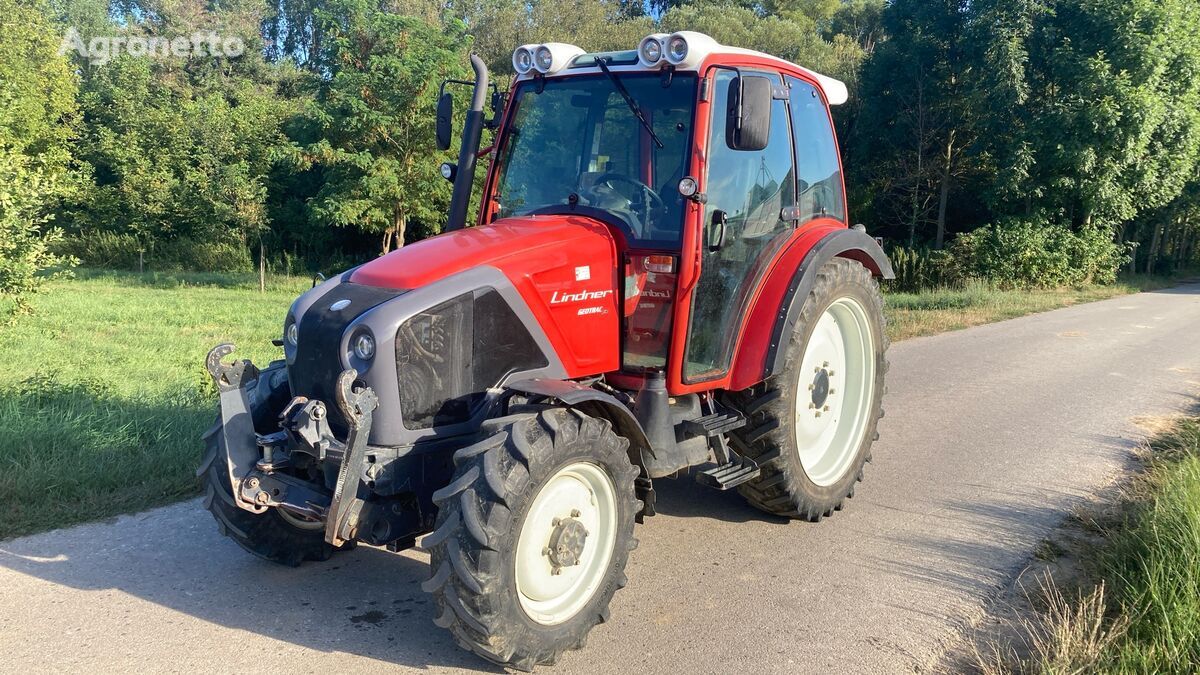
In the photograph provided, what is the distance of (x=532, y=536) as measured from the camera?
3.50 metres

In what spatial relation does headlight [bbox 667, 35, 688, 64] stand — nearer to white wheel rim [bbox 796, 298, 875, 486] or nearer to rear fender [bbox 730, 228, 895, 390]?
rear fender [bbox 730, 228, 895, 390]

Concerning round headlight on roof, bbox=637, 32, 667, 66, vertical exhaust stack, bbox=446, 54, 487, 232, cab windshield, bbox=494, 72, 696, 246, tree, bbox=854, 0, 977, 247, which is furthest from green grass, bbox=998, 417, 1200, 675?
tree, bbox=854, 0, 977, 247

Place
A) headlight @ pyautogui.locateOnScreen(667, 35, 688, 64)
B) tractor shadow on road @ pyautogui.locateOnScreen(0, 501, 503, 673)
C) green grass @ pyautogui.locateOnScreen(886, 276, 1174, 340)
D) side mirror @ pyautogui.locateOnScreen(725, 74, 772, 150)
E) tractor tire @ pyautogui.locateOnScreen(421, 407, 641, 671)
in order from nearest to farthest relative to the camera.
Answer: tractor tire @ pyautogui.locateOnScreen(421, 407, 641, 671)
tractor shadow on road @ pyautogui.locateOnScreen(0, 501, 503, 673)
side mirror @ pyautogui.locateOnScreen(725, 74, 772, 150)
headlight @ pyautogui.locateOnScreen(667, 35, 688, 64)
green grass @ pyautogui.locateOnScreen(886, 276, 1174, 340)

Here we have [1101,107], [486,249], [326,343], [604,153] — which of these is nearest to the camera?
[326,343]

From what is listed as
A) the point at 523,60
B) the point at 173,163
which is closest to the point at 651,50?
the point at 523,60

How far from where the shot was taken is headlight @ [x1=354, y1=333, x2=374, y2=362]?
3.46 meters

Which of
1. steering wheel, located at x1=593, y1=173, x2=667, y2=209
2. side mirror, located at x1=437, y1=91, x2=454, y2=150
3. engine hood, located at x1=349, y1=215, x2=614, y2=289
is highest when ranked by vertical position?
side mirror, located at x1=437, y1=91, x2=454, y2=150

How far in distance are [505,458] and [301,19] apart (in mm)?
57418

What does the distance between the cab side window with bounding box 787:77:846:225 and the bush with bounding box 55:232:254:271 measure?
27604mm

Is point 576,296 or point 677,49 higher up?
point 677,49

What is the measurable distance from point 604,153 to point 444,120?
944 millimetres

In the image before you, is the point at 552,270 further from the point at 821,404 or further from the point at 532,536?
the point at 821,404

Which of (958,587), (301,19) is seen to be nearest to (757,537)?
(958,587)

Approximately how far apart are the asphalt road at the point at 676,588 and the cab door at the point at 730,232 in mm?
1088
